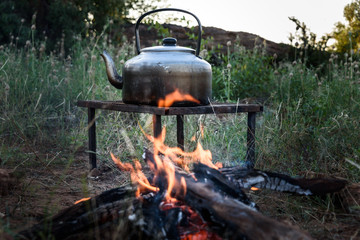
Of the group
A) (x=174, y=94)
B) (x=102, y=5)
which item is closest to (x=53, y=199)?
(x=174, y=94)

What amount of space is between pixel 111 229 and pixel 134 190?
40 centimetres

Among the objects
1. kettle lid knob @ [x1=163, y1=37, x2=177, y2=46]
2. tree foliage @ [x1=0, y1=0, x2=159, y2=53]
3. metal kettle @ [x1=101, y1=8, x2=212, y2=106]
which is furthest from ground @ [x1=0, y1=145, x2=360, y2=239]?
tree foliage @ [x1=0, y1=0, x2=159, y2=53]

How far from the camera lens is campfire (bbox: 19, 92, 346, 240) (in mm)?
1666

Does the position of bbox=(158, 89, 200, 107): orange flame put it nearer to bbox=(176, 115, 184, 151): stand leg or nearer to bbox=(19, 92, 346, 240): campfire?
bbox=(19, 92, 346, 240): campfire

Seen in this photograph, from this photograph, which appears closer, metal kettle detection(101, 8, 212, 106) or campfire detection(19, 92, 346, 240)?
campfire detection(19, 92, 346, 240)

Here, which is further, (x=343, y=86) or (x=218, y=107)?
(x=343, y=86)

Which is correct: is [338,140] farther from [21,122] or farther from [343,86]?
[21,122]

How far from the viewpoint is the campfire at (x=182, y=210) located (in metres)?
1.67

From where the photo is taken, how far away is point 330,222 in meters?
2.31

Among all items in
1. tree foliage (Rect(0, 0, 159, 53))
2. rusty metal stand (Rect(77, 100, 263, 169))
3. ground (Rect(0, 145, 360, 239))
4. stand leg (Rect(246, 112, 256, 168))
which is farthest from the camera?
tree foliage (Rect(0, 0, 159, 53))

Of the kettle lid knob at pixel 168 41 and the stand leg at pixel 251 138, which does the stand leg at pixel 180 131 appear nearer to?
the stand leg at pixel 251 138

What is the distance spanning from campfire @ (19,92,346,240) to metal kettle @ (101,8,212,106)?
58cm

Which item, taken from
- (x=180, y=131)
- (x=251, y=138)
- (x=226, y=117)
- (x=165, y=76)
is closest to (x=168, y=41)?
(x=165, y=76)

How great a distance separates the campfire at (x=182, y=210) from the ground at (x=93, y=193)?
0.15 metres
